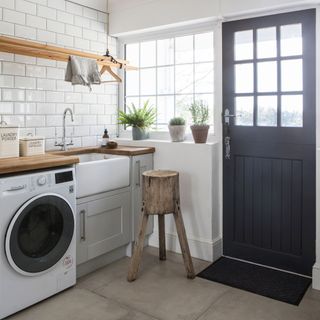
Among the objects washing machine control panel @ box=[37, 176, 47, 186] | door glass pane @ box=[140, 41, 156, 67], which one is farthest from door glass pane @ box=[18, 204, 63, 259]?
door glass pane @ box=[140, 41, 156, 67]

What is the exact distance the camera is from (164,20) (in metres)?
3.52

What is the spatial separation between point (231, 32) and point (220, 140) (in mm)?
930

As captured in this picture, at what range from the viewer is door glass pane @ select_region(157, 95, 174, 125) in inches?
150

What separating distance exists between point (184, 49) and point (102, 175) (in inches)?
60.4

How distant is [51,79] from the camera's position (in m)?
3.34

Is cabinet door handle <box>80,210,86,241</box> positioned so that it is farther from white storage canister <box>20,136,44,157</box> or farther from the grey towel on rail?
the grey towel on rail

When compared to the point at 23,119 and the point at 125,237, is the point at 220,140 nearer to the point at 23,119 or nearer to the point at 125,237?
the point at 125,237

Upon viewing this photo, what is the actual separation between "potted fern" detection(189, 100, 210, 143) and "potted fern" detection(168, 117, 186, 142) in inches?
4.4

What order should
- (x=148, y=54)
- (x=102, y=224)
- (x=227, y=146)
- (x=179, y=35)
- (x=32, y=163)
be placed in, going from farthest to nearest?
(x=148, y=54), (x=179, y=35), (x=227, y=146), (x=102, y=224), (x=32, y=163)

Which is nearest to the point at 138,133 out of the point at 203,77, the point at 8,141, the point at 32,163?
the point at 203,77

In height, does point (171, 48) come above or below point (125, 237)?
above

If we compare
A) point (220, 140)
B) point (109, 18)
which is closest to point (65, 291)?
point (220, 140)

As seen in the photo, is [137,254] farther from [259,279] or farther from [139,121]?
[139,121]

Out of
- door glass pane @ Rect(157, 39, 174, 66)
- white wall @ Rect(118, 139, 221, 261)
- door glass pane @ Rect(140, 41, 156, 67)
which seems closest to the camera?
white wall @ Rect(118, 139, 221, 261)
